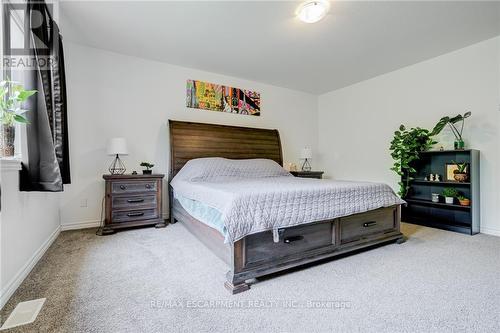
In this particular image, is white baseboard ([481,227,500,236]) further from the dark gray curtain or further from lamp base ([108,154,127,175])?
lamp base ([108,154,127,175])

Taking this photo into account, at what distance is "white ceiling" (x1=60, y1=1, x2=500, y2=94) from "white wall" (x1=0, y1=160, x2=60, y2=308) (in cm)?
189

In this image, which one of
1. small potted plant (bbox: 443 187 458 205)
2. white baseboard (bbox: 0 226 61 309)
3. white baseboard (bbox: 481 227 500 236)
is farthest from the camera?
small potted plant (bbox: 443 187 458 205)

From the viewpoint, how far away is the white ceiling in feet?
8.14

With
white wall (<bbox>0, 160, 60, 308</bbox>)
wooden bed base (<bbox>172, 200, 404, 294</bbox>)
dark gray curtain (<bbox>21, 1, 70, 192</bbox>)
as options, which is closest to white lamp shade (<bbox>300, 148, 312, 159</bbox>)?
wooden bed base (<bbox>172, 200, 404, 294</bbox>)

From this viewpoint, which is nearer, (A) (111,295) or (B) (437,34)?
(A) (111,295)

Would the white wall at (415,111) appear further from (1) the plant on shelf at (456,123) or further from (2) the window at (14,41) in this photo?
(2) the window at (14,41)

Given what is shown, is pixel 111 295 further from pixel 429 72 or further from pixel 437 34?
pixel 429 72

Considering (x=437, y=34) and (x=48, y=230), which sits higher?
(x=437, y=34)

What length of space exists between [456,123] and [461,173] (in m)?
0.74

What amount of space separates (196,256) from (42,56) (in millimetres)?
2173

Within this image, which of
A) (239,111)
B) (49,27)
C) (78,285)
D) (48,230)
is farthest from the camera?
(239,111)

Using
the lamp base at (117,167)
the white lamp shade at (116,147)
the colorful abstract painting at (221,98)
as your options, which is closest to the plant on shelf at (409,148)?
the colorful abstract painting at (221,98)

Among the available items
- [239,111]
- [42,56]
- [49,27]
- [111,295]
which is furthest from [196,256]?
[239,111]

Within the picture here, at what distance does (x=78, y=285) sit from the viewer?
175 cm
